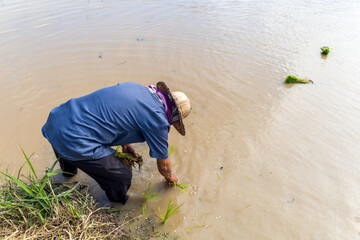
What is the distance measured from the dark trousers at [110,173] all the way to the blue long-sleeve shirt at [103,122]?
78mm

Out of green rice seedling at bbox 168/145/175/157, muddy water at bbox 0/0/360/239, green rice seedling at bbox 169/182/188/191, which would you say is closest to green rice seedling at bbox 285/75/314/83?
muddy water at bbox 0/0/360/239

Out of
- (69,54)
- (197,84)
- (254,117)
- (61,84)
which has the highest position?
(69,54)

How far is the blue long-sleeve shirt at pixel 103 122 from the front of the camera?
1.68 metres

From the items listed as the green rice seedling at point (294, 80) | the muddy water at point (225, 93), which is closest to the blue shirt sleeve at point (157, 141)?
the muddy water at point (225, 93)

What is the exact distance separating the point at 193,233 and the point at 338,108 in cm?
285

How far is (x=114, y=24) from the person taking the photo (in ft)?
18.7

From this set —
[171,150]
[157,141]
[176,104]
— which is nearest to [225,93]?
[171,150]

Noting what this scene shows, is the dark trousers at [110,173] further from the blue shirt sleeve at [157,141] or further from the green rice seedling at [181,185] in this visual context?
the green rice seedling at [181,185]

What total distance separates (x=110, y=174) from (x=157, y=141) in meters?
0.52

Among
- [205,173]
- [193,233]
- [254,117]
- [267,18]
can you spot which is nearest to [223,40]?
[267,18]

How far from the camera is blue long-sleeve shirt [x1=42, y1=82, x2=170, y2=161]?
5.51 feet

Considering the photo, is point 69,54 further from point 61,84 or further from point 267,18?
point 267,18

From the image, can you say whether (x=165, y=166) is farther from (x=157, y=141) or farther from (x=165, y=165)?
(x=157, y=141)

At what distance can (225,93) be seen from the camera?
12.5 ft
